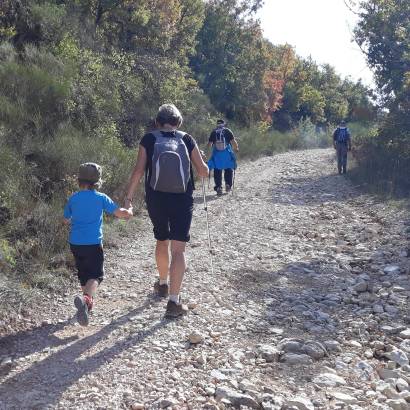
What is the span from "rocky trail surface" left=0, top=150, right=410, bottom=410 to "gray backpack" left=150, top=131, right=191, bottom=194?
4.18 feet

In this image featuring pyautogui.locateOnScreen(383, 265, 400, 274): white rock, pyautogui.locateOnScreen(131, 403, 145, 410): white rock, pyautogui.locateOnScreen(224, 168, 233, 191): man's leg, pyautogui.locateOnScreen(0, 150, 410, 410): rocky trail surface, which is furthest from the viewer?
pyautogui.locateOnScreen(224, 168, 233, 191): man's leg

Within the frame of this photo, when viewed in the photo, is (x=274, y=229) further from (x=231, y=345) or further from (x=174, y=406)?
(x=174, y=406)

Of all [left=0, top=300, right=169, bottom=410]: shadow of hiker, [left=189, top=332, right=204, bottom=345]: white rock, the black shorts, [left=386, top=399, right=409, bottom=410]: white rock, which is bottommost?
[left=386, top=399, right=409, bottom=410]: white rock

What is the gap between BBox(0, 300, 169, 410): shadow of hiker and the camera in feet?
12.4

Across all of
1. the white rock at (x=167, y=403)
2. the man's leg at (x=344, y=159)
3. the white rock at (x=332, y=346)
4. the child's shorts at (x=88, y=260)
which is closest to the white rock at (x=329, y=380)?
the white rock at (x=332, y=346)

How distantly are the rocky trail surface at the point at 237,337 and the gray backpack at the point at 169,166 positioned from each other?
127cm

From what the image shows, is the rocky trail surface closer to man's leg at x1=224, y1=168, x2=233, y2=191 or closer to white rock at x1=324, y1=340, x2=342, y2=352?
white rock at x1=324, y1=340, x2=342, y2=352

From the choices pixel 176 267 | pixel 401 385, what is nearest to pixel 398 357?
pixel 401 385

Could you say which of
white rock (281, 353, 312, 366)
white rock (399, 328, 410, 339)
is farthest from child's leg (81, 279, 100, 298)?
white rock (399, 328, 410, 339)

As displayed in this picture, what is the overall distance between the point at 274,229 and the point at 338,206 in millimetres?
3481

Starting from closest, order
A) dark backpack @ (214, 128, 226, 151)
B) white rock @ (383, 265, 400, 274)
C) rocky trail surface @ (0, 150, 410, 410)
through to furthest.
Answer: rocky trail surface @ (0, 150, 410, 410) → white rock @ (383, 265, 400, 274) → dark backpack @ (214, 128, 226, 151)

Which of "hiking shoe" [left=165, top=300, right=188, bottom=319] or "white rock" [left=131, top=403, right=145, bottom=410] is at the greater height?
"hiking shoe" [left=165, top=300, right=188, bottom=319]

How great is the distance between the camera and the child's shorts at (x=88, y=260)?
16.9 feet

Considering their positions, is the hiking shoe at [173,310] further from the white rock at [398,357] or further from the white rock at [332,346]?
the white rock at [398,357]
